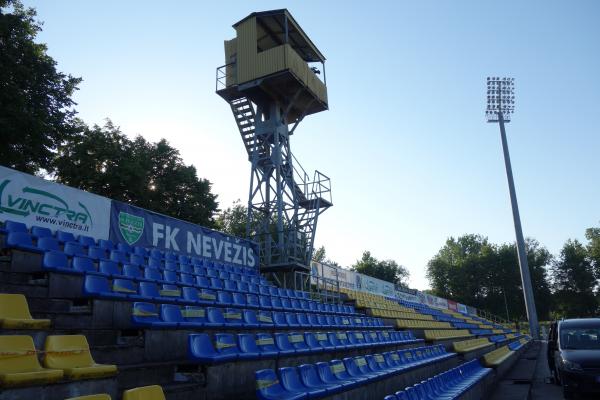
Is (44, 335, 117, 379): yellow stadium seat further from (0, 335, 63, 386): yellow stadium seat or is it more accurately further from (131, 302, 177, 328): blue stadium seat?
(131, 302, 177, 328): blue stadium seat

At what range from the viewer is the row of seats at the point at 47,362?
8.75 feet

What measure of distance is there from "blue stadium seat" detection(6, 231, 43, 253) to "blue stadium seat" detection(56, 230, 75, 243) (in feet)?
2.93

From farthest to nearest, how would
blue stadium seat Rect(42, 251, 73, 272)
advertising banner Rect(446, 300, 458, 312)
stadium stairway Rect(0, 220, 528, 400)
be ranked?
advertising banner Rect(446, 300, 458, 312) < blue stadium seat Rect(42, 251, 73, 272) < stadium stairway Rect(0, 220, 528, 400)

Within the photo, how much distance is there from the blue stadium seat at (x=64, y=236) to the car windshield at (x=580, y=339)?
914 cm

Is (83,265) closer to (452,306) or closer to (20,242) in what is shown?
(20,242)

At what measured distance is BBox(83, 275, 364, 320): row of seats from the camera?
505 cm

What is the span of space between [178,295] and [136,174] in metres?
18.9

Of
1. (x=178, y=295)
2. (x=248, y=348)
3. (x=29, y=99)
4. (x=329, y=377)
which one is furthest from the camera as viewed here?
(x=29, y=99)

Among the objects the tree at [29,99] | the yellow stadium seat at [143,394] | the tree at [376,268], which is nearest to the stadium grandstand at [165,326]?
the yellow stadium seat at [143,394]

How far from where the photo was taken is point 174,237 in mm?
10133

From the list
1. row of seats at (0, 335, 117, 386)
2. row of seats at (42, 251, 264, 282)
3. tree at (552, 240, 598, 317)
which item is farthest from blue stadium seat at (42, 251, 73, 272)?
tree at (552, 240, 598, 317)

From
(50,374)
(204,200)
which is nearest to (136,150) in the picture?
(204,200)

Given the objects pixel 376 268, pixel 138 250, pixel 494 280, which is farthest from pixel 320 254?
pixel 138 250

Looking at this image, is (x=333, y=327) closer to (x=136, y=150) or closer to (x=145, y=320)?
(x=145, y=320)
